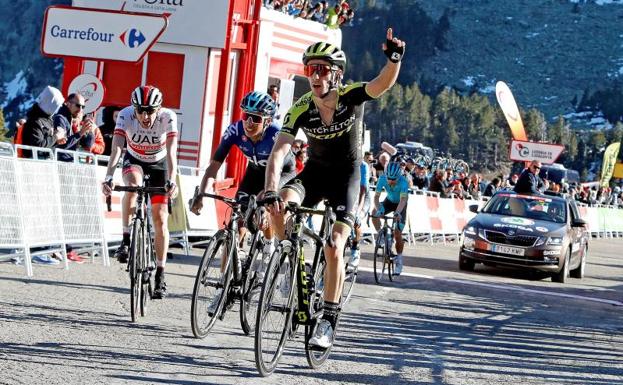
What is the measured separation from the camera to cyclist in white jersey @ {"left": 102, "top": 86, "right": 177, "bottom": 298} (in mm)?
9750

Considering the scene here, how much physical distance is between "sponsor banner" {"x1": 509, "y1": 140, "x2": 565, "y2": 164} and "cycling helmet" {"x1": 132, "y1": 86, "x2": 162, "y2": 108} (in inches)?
1196

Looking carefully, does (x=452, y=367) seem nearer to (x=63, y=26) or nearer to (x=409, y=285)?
(x=409, y=285)

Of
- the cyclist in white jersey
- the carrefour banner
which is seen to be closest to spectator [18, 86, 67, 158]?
the cyclist in white jersey

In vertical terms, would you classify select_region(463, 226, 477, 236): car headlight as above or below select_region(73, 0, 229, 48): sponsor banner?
below

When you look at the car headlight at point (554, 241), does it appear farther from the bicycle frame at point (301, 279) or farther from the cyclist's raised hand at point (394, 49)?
the cyclist's raised hand at point (394, 49)

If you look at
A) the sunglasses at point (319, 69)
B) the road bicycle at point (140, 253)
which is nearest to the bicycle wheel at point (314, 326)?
the sunglasses at point (319, 69)

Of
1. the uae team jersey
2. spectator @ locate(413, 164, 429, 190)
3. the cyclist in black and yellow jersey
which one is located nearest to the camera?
the cyclist in black and yellow jersey

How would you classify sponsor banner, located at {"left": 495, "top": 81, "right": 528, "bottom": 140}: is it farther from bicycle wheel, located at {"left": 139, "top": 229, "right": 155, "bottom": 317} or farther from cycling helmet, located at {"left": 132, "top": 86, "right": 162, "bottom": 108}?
bicycle wheel, located at {"left": 139, "top": 229, "right": 155, "bottom": 317}

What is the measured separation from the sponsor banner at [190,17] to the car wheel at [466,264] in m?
5.40

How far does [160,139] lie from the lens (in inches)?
396

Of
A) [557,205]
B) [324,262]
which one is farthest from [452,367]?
[557,205]

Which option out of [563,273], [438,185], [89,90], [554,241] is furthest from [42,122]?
[438,185]

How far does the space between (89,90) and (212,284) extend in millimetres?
9480

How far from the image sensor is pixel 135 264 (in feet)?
31.0
